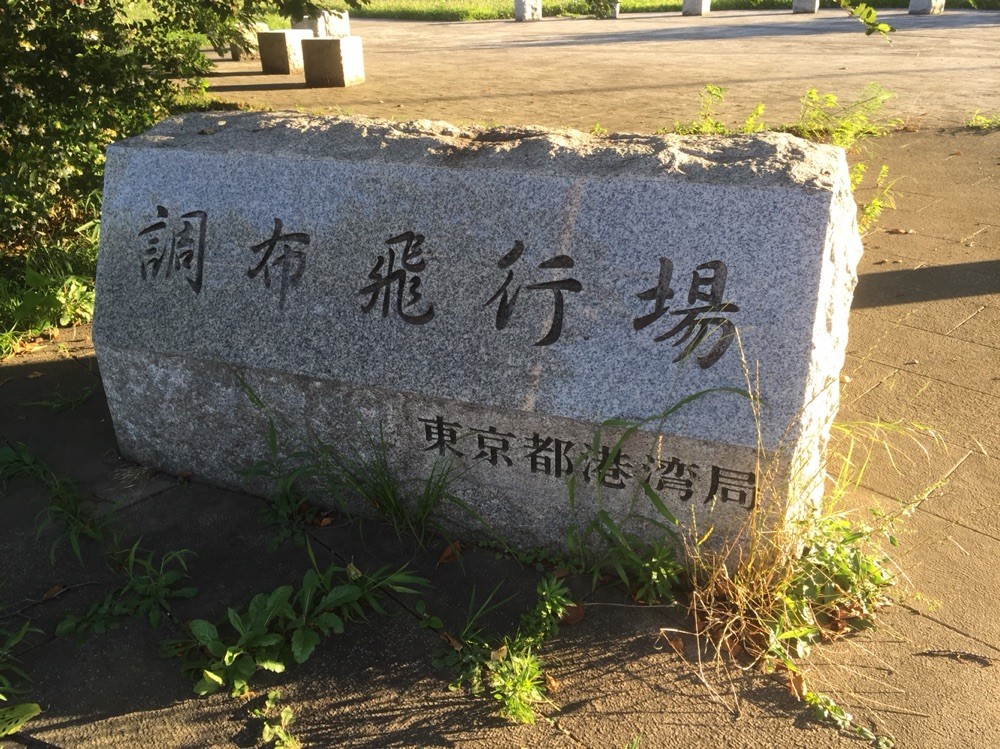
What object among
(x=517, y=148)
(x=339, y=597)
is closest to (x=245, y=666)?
(x=339, y=597)

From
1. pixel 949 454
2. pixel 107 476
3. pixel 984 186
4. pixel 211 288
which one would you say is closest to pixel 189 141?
pixel 211 288

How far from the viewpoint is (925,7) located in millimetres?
15977

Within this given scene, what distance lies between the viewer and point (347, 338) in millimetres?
2760

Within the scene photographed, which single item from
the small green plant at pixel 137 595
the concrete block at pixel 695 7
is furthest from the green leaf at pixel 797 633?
the concrete block at pixel 695 7

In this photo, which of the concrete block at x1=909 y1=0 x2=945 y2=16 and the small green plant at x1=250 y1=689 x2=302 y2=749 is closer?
the small green plant at x1=250 y1=689 x2=302 y2=749

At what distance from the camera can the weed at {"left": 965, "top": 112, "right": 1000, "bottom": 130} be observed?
737cm

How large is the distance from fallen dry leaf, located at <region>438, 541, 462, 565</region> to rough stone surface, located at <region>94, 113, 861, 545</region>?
0.15 metres

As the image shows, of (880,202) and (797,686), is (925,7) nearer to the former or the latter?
(880,202)

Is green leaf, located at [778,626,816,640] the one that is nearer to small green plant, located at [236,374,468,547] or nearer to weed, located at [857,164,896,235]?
small green plant, located at [236,374,468,547]

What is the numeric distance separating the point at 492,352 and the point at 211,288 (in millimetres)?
1094

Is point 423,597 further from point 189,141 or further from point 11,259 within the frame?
point 11,259

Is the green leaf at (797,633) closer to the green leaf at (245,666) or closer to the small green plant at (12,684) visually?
the green leaf at (245,666)

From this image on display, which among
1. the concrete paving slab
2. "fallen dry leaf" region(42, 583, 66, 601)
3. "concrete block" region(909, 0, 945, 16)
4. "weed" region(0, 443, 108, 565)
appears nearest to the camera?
"fallen dry leaf" region(42, 583, 66, 601)

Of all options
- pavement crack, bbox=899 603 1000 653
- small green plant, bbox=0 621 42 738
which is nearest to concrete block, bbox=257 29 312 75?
small green plant, bbox=0 621 42 738
